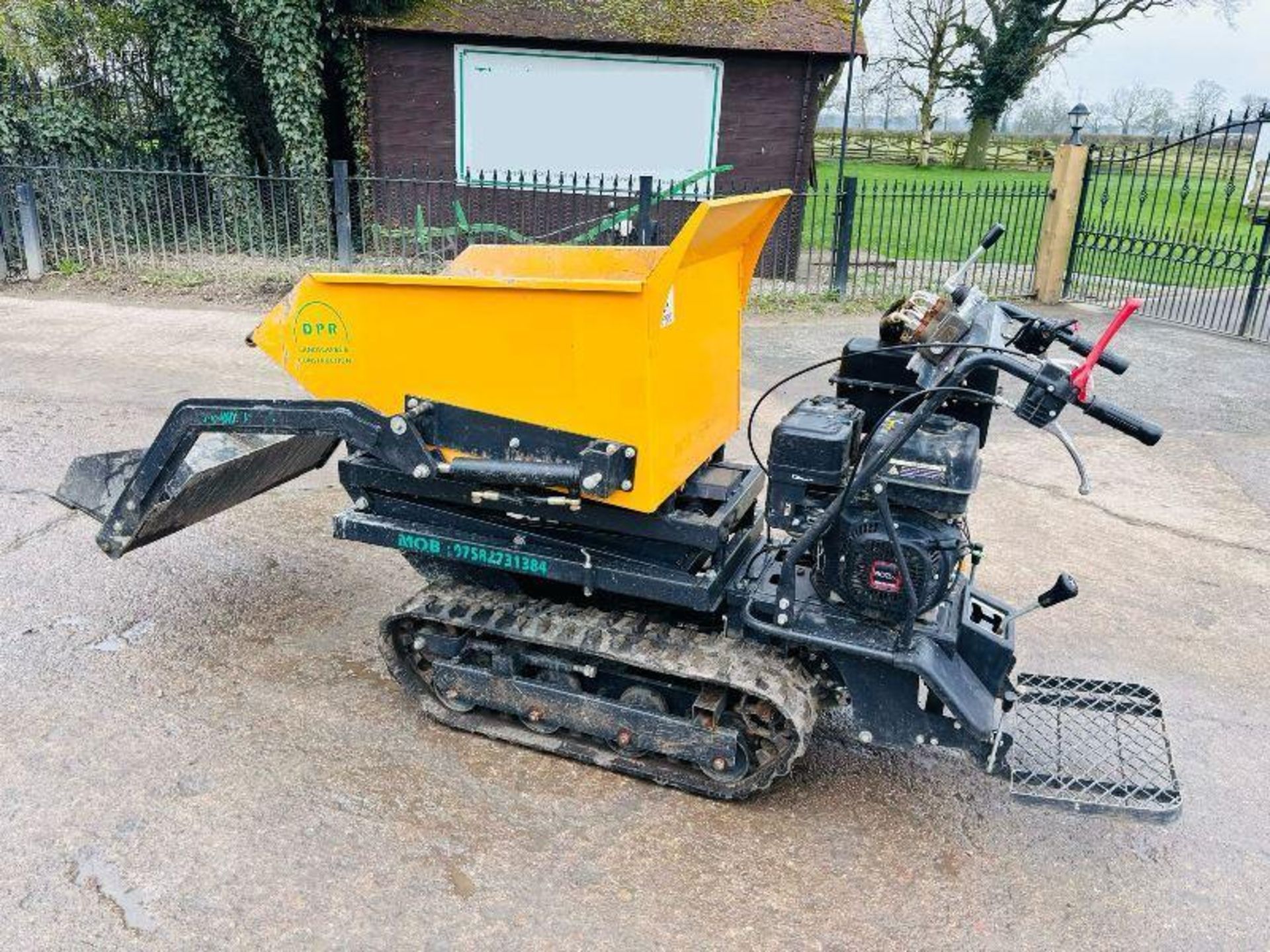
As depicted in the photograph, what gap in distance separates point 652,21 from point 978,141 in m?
Result: 22.7

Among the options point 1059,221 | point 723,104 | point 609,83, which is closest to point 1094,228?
point 1059,221

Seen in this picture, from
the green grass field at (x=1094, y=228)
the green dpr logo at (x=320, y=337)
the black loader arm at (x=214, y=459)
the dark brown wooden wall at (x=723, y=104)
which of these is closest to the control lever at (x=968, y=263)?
the black loader arm at (x=214, y=459)

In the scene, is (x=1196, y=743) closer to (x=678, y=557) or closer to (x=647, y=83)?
(x=678, y=557)

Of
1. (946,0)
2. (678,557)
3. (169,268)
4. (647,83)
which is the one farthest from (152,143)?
(946,0)

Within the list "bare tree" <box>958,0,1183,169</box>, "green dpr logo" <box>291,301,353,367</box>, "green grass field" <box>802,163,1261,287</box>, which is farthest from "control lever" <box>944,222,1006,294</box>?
"bare tree" <box>958,0,1183,169</box>

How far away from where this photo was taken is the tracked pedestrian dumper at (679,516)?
3.20m

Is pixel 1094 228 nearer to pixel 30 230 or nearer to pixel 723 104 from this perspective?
pixel 723 104

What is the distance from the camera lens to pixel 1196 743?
12.8 feet

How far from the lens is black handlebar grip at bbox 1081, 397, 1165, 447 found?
9.18 ft

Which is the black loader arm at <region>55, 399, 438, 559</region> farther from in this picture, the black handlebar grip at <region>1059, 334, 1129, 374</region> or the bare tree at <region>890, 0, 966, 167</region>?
the bare tree at <region>890, 0, 966, 167</region>

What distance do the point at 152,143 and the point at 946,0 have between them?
88.7 ft

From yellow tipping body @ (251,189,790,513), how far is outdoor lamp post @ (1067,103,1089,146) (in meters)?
9.37

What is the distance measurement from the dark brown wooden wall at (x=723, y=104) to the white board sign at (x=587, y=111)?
0.46 ft

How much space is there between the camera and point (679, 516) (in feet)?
11.5
